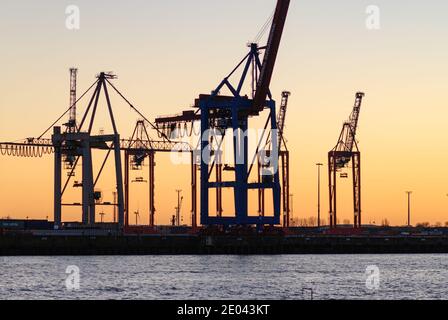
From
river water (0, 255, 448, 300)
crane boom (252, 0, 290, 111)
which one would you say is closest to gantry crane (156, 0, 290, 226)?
crane boom (252, 0, 290, 111)

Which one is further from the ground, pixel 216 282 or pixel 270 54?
pixel 270 54

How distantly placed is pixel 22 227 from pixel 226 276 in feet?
272

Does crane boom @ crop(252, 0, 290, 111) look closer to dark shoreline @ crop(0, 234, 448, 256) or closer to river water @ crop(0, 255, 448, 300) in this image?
dark shoreline @ crop(0, 234, 448, 256)

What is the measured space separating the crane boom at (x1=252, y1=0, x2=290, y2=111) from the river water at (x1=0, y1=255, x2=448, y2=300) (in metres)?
35.9

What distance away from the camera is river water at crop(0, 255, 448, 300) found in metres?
61.6

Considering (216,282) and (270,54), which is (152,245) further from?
(216,282)

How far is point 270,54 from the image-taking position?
129 m

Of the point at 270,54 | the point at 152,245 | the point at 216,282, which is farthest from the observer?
the point at 152,245

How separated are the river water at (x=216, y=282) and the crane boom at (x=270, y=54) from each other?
1412 inches

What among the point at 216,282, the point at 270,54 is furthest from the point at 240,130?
the point at 216,282

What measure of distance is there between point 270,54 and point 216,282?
61.6 m
